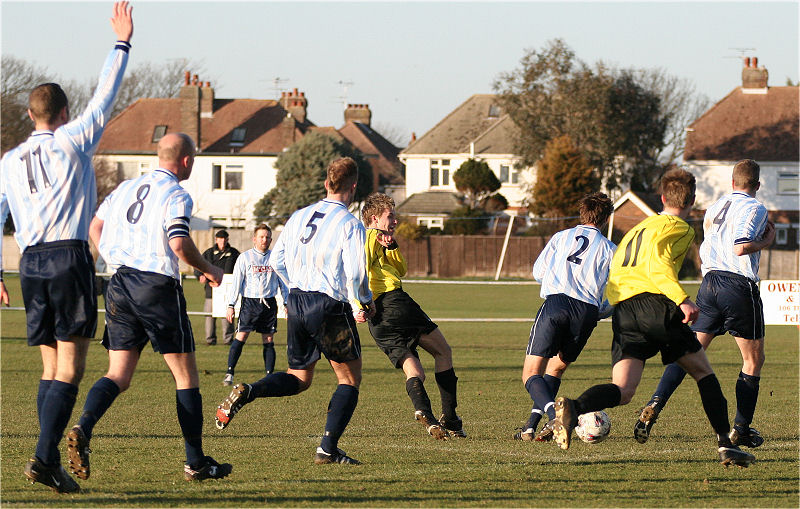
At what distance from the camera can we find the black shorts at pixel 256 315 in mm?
15398

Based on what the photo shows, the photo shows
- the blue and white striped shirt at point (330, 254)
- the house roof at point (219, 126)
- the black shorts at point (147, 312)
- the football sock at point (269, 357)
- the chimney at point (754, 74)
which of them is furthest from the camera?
the house roof at point (219, 126)

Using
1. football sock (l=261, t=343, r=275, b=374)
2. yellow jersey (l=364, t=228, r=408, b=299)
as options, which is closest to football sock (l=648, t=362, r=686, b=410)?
yellow jersey (l=364, t=228, r=408, b=299)

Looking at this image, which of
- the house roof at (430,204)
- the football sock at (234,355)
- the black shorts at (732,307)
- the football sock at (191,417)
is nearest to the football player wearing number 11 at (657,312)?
the black shorts at (732,307)

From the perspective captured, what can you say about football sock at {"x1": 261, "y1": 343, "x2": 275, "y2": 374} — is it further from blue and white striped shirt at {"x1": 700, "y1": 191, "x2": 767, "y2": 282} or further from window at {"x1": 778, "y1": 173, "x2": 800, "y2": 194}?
window at {"x1": 778, "y1": 173, "x2": 800, "y2": 194}

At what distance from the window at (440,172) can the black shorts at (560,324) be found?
210ft

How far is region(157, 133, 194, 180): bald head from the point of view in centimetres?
708

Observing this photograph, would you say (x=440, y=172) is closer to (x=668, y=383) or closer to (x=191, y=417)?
(x=668, y=383)

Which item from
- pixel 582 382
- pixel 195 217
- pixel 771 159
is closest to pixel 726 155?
pixel 771 159

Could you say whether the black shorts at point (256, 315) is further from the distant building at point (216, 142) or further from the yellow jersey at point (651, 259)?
the distant building at point (216, 142)

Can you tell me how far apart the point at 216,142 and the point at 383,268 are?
64.7m

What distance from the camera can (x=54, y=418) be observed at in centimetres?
671

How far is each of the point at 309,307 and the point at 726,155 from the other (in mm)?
59741

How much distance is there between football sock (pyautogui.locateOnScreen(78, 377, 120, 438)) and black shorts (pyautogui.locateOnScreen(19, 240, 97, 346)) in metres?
0.34

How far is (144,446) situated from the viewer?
901 centimetres
